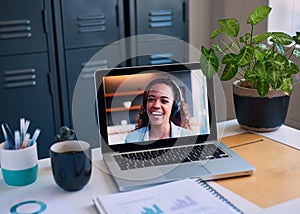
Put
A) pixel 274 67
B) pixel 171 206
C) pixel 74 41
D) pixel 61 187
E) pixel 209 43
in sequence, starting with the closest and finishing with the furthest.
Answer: pixel 171 206
pixel 61 187
pixel 274 67
pixel 74 41
pixel 209 43

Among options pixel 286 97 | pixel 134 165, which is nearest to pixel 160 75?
pixel 134 165

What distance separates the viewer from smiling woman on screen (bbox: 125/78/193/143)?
1.26 m

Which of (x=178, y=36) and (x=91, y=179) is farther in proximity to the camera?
(x=178, y=36)

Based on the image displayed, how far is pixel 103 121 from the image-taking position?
125 cm

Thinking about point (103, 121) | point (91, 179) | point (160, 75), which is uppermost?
point (160, 75)

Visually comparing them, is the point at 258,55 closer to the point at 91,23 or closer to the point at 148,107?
the point at 148,107

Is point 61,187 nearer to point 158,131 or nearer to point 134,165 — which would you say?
point 134,165

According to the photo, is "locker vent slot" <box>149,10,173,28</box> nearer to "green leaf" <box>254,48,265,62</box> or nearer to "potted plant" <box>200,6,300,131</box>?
"potted plant" <box>200,6,300,131</box>

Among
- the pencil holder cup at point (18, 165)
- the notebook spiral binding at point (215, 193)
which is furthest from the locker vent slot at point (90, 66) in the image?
the notebook spiral binding at point (215, 193)

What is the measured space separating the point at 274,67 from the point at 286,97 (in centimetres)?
12

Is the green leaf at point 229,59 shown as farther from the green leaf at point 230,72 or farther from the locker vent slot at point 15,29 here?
the locker vent slot at point 15,29

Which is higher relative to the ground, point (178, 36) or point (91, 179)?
point (178, 36)

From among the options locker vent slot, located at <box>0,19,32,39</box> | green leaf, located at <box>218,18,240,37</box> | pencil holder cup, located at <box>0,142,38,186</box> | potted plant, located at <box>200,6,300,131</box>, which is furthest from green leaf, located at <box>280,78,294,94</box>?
locker vent slot, located at <box>0,19,32,39</box>

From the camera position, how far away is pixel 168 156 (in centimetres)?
123
